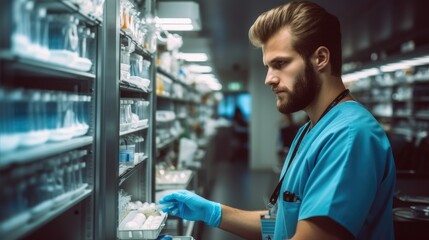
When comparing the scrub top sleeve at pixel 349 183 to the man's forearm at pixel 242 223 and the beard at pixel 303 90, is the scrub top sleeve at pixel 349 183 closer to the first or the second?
the beard at pixel 303 90

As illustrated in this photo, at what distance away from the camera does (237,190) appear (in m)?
8.95

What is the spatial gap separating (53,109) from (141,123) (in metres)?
1.32

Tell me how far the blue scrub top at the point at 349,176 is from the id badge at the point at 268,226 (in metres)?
0.30

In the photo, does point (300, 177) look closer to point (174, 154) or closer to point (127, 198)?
point (127, 198)

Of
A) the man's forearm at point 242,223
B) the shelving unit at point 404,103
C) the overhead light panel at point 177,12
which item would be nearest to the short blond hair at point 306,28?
the man's forearm at point 242,223

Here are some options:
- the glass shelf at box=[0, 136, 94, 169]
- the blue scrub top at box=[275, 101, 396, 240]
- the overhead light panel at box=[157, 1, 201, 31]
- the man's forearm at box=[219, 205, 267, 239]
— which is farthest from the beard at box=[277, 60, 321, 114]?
the overhead light panel at box=[157, 1, 201, 31]

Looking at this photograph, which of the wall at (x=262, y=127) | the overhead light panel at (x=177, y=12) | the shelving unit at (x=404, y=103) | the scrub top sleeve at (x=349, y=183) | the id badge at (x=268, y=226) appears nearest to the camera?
the scrub top sleeve at (x=349, y=183)

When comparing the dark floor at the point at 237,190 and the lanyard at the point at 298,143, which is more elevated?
the lanyard at the point at 298,143

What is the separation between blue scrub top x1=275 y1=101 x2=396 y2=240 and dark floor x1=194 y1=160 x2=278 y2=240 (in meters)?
3.50

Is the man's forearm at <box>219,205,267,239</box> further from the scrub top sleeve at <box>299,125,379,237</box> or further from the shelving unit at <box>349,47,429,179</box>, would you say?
the shelving unit at <box>349,47,429,179</box>

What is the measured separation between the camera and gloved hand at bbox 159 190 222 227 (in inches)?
88.5

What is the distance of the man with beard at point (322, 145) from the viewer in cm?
152

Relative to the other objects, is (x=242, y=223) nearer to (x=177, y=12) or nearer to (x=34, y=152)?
(x=34, y=152)

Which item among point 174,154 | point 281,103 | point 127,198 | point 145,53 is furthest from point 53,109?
point 174,154
